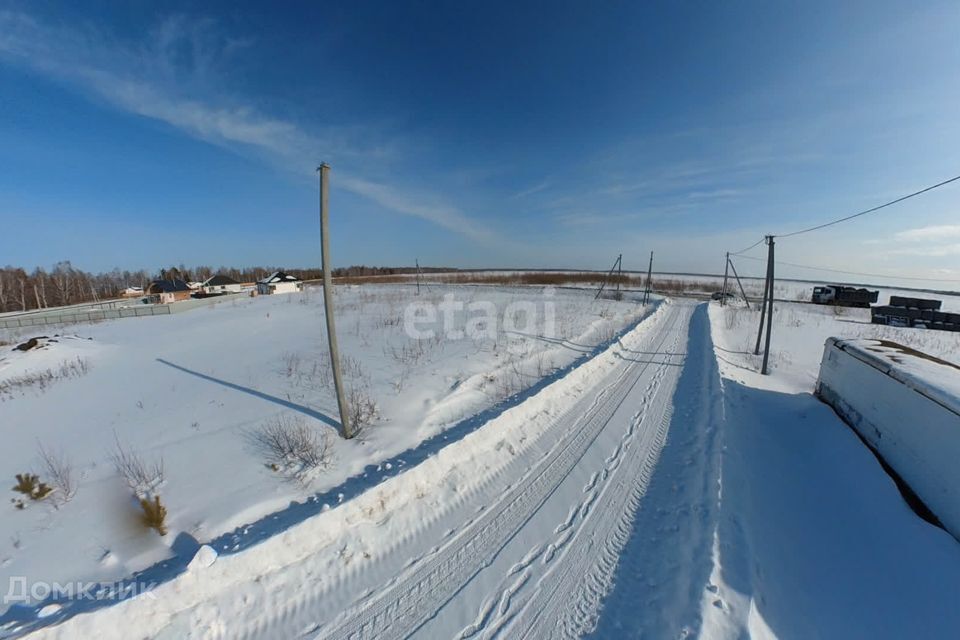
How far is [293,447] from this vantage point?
4.32m

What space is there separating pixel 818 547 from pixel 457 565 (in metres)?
3.67

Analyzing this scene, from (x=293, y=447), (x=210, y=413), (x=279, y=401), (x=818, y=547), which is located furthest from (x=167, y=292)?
(x=818, y=547)

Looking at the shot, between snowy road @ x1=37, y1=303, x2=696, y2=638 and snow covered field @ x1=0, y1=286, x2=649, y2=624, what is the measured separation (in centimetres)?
64

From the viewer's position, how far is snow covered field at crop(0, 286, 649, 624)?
3.11 m

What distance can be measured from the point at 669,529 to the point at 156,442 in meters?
6.81

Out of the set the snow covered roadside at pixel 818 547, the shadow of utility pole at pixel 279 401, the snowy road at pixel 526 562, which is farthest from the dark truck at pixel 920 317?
the shadow of utility pole at pixel 279 401

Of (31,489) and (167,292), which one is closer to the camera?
(31,489)

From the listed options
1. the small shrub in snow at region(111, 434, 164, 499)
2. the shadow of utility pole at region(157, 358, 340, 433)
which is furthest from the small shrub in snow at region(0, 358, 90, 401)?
the small shrub in snow at region(111, 434, 164, 499)

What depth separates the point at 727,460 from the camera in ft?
14.7

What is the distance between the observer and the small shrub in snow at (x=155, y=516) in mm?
3084

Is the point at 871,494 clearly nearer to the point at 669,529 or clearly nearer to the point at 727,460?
the point at 727,460

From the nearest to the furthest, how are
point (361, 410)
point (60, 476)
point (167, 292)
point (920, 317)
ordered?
point (60, 476)
point (361, 410)
point (920, 317)
point (167, 292)

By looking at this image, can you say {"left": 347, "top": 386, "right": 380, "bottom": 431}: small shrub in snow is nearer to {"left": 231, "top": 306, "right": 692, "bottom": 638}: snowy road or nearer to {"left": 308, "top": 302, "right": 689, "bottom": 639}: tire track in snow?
{"left": 231, "top": 306, "right": 692, "bottom": 638}: snowy road

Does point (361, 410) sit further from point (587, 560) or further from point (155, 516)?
point (587, 560)
